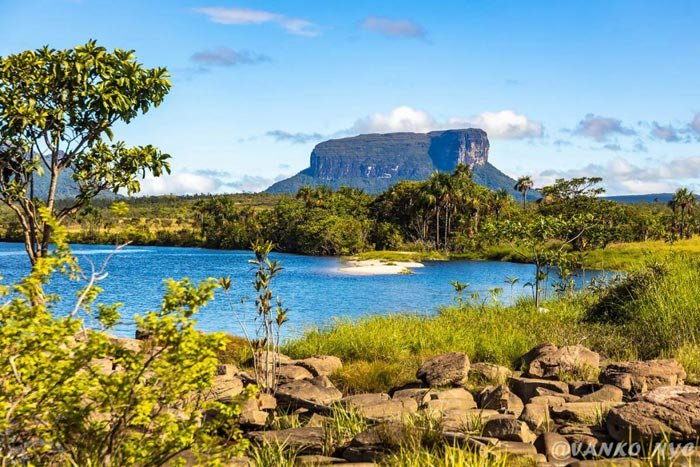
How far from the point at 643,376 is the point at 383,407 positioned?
337cm

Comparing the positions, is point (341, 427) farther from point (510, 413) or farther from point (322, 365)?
point (322, 365)

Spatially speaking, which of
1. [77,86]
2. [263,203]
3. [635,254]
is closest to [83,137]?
[77,86]

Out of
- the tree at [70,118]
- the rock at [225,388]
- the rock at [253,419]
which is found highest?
the tree at [70,118]

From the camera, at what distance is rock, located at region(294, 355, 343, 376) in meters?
10.7

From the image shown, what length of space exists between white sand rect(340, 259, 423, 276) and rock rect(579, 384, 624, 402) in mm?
50934

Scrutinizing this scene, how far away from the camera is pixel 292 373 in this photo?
10.4 metres

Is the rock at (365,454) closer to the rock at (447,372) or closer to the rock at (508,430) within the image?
the rock at (508,430)

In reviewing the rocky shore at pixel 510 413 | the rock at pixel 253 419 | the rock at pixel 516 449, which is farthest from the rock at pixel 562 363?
the rock at pixel 253 419

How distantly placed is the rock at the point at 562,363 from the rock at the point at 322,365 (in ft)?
9.91

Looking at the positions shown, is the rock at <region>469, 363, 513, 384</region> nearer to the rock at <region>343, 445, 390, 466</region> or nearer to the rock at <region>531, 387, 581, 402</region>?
the rock at <region>531, 387, 581, 402</region>

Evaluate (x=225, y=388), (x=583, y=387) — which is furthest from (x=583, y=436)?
(x=225, y=388)

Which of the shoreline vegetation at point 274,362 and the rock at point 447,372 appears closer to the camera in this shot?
the shoreline vegetation at point 274,362

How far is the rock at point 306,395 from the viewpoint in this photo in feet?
27.6

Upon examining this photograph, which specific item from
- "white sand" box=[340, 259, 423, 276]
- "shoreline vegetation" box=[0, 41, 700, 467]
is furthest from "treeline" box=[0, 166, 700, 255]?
"shoreline vegetation" box=[0, 41, 700, 467]
